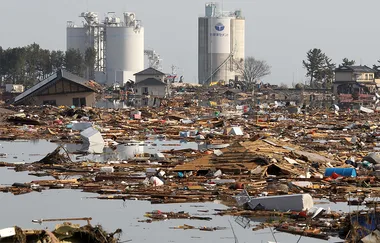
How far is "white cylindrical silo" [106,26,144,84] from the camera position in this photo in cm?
10688

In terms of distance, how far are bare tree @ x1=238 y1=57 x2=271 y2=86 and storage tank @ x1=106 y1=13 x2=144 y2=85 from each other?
15923 millimetres

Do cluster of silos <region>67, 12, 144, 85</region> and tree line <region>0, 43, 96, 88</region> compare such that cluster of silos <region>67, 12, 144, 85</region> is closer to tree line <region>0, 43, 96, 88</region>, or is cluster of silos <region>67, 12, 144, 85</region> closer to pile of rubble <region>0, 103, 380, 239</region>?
tree line <region>0, 43, 96, 88</region>

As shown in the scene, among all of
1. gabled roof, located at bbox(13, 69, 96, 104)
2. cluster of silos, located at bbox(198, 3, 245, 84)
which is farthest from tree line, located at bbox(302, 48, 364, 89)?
gabled roof, located at bbox(13, 69, 96, 104)

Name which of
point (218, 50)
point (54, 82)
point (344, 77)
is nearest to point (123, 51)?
point (218, 50)

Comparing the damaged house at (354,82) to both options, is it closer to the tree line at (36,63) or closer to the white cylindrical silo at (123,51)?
the white cylindrical silo at (123,51)

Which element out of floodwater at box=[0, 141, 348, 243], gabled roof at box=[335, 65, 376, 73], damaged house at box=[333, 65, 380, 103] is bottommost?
floodwater at box=[0, 141, 348, 243]

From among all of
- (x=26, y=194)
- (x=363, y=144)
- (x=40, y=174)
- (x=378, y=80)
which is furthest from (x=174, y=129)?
(x=378, y=80)

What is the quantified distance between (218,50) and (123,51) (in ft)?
44.5

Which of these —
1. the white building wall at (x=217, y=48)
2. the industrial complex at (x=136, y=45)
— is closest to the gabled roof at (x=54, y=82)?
the industrial complex at (x=136, y=45)

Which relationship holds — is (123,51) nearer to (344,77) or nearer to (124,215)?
(344,77)

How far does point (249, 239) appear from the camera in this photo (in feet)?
38.6

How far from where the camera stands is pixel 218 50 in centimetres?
11588

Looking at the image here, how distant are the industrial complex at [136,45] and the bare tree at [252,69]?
3.06 meters

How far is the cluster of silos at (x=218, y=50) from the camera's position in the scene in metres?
116
